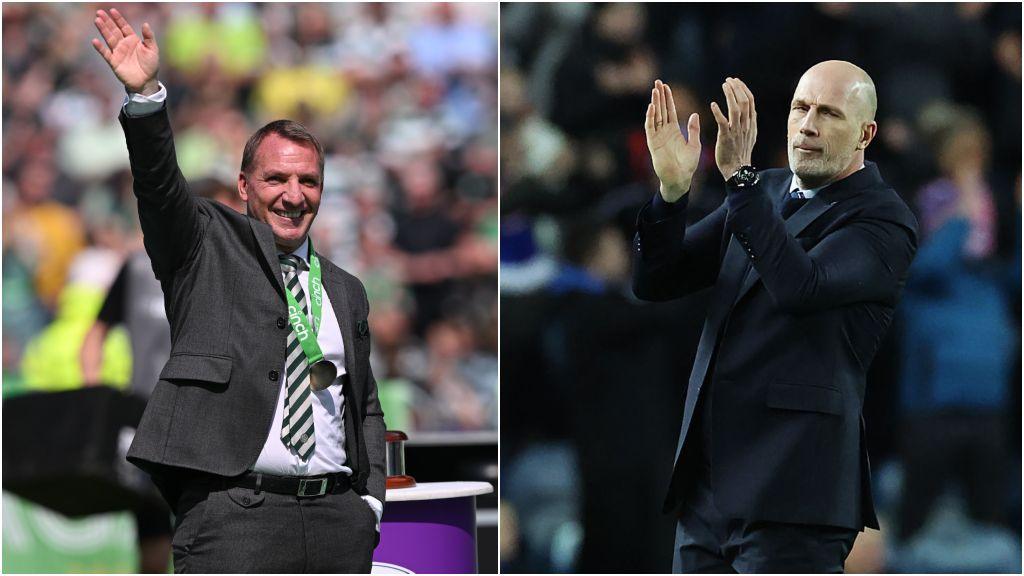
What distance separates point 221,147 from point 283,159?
391cm

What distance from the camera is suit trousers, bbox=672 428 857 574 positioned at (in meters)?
2.88

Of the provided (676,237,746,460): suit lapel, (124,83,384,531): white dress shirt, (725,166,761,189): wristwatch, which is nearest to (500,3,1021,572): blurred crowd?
(676,237,746,460): suit lapel

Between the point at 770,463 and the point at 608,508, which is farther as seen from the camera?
the point at 608,508

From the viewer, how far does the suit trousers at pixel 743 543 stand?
9.46 feet

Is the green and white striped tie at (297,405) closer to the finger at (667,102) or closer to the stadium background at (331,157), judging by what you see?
the finger at (667,102)

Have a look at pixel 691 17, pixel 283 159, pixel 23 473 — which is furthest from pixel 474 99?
pixel 283 159

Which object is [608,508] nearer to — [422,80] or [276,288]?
[422,80]

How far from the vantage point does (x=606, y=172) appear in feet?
18.8

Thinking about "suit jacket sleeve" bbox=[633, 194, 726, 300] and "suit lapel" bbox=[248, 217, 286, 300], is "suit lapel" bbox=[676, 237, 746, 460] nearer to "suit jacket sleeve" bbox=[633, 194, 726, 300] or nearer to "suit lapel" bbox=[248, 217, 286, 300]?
"suit jacket sleeve" bbox=[633, 194, 726, 300]

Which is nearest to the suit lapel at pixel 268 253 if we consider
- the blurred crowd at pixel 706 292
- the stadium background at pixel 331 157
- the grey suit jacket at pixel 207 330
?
the grey suit jacket at pixel 207 330

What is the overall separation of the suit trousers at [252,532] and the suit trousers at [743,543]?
823 millimetres

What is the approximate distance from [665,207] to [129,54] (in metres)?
1.26

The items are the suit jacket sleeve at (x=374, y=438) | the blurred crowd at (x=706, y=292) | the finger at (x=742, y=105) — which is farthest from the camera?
the blurred crowd at (x=706, y=292)

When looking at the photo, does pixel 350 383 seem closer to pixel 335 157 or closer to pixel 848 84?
pixel 848 84
